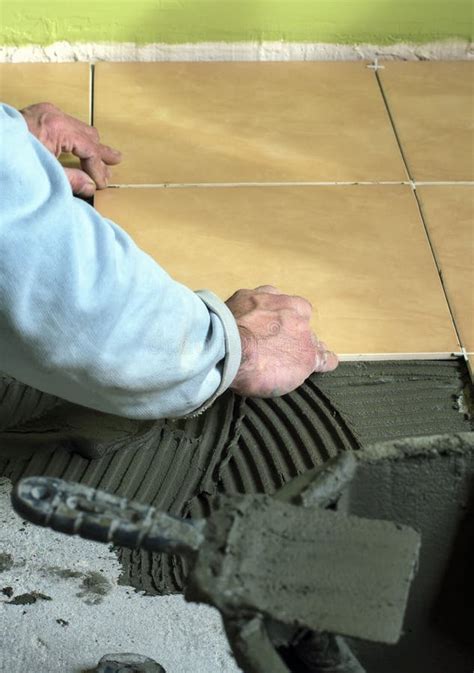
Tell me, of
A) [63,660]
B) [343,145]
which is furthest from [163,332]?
[343,145]

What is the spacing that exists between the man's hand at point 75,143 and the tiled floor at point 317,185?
2.2 inches

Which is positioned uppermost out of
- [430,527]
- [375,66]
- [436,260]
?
[375,66]

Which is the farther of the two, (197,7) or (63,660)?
(197,7)

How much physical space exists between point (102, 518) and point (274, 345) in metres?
1.12

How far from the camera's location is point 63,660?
1493 mm

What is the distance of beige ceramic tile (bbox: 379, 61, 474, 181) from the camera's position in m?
2.53

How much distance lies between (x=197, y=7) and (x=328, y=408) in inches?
55.7

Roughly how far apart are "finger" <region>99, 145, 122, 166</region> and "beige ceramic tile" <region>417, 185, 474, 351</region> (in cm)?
79

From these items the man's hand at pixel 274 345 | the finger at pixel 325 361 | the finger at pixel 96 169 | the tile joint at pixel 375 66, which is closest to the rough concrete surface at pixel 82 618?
the man's hand at pixel 274 345

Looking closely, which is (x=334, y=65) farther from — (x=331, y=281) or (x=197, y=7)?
(x=331, y=281)

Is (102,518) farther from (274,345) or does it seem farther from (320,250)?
(320,250)

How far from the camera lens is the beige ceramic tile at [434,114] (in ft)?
8.30

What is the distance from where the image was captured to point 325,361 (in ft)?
6.49

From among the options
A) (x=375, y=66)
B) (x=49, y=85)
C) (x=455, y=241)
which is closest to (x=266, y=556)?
(x=455, y=241)
